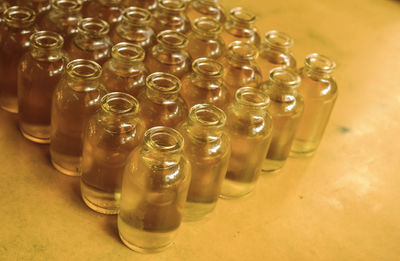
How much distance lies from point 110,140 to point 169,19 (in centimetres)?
47

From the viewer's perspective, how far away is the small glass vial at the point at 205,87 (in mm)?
1192

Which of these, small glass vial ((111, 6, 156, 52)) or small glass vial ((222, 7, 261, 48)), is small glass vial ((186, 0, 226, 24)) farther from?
small glass vial ((111, 6, 156, 52))

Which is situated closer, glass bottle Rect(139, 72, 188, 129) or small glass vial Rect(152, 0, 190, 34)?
glass bottle Rect(139, 72, 188, 129)

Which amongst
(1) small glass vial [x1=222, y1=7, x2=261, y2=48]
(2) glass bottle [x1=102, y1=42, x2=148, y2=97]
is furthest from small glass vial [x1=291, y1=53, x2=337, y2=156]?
(2) glass bottle [x1=102, y1=42, x2=148, y2=97]

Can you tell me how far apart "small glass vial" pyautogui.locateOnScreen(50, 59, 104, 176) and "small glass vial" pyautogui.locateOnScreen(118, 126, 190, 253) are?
0.60 feet

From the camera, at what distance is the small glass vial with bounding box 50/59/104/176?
1.12m

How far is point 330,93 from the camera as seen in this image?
4.45 ft

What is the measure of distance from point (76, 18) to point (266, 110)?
0.49 metres

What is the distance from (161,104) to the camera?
1.12 meters

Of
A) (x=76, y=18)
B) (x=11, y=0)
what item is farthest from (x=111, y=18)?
(x=11, y=0)

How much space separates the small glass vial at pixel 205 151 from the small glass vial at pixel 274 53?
1.15ft

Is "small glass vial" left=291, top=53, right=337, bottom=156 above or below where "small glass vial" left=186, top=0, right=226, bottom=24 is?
below

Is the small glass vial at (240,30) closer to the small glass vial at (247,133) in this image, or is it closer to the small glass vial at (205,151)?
the small glass vial at (247,133)

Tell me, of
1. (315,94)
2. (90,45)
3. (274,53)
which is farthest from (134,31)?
(315,94)
